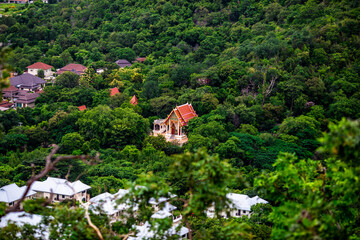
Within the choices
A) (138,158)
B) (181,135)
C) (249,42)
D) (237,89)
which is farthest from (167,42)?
(138,158)

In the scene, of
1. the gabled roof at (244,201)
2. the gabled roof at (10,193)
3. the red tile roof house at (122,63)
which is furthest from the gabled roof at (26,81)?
the gabled roof at (244,201)

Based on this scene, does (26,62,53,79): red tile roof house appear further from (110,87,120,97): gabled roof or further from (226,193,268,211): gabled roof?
(226,193,268,211): gabled roof

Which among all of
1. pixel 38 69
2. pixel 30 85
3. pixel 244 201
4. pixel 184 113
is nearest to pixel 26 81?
pixel 30 85

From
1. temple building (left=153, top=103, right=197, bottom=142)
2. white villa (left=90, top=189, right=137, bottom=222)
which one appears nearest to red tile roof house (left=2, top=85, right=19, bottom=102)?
temple building (left=153, top=103, right=197, bottom=142)

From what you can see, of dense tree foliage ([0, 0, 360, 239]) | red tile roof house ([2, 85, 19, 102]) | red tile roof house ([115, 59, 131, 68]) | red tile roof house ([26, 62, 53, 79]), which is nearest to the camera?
dense tree foliage ([0, 0, 360, 239])

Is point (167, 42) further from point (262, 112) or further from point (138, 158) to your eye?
point (138, 158)

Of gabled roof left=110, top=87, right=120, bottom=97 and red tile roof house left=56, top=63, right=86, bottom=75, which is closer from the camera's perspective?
gabled roof left=110, top=87, right=120, bottom=97

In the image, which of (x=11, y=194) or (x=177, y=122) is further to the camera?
(x=177, y=122)

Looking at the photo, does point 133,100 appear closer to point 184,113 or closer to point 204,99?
point 184,113
